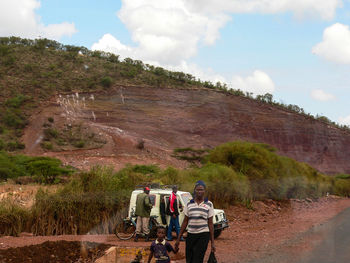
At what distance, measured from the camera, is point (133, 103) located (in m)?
Answer: 57.0

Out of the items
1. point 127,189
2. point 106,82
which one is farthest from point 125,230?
point 106,82

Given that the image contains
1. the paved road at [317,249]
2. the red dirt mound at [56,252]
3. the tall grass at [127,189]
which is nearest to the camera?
the paved road at [317,249]

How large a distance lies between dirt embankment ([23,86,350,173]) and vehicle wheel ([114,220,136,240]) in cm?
2886

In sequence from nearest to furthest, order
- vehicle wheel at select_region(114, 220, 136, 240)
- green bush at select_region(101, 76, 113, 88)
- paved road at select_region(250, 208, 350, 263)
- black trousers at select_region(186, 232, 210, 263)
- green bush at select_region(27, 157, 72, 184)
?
1. black trousers at select_region(186, 232, 210, 263)
2. paved road at select_region(250, 208, 350, 263)
3. vehicle wheel at select_region(114, 220, 136, 240)
4. green bush at select_region(27, 157, 72, 184)
5. green bush at select_region(101, 76, 113, 88)

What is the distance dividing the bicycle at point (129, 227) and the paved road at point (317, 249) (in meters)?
3.88

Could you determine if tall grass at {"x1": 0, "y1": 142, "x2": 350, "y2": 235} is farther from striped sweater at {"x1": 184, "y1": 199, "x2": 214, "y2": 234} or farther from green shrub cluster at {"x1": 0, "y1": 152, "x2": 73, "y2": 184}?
striped sweater at {"x1": 184, "y1": 199, "x2": 214, "y2": 234}

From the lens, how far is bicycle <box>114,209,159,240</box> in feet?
44.8

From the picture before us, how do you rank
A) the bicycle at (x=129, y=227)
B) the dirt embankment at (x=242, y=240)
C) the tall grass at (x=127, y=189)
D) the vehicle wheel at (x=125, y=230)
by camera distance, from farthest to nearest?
Answer: the tall grass at (x=127, y=189)
the vehicle wheel at (x=125, y=230)
the bicycle at (x=129, y=227)
the dirt embankment at (x=242, y=240)

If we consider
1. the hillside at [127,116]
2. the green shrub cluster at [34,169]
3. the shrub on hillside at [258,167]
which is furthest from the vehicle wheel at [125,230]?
the hillside at [127,116]

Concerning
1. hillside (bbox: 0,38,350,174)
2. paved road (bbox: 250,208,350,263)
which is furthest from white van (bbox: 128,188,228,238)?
hillside (bbox: 0,38,350,174)

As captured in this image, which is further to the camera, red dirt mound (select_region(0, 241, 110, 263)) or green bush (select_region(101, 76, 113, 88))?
green bush (select_region(101, 76, 113, 88))

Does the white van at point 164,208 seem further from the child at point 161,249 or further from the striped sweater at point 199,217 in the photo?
the striped sweater at point 199,217

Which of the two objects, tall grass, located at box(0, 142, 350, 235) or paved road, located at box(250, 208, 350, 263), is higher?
tall grass, located at box(0, 142, 350, 235)

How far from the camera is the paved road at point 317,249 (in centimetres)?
1016
